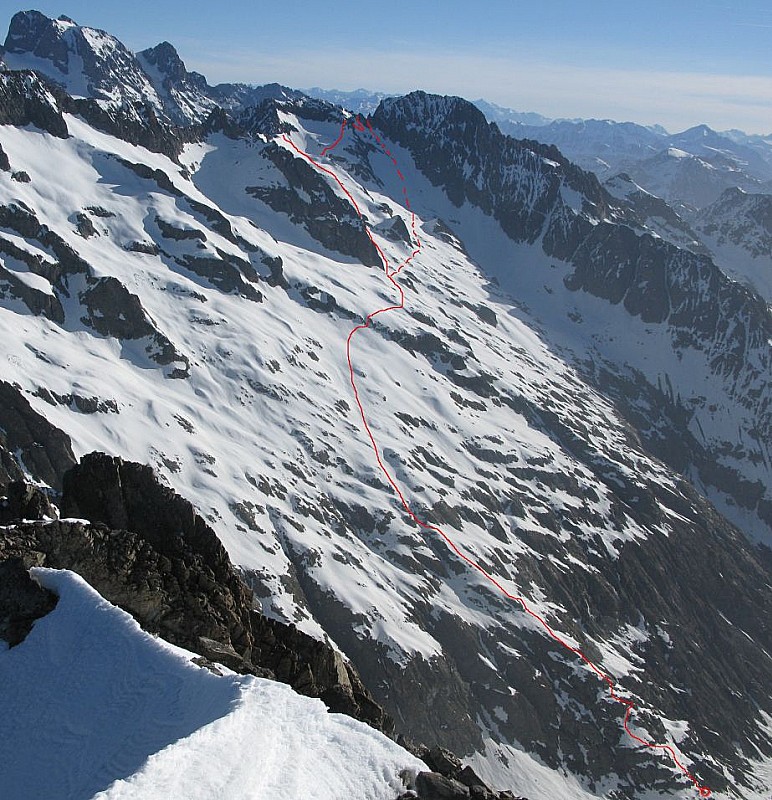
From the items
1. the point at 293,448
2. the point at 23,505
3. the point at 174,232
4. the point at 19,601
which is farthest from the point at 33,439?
the point at 174,232

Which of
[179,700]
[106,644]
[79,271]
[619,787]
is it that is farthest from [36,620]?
[79,271]

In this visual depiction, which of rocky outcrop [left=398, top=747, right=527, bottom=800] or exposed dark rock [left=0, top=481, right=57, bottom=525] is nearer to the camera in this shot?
rocky outcrop [left=398, top=747, right=527, bottom=800]

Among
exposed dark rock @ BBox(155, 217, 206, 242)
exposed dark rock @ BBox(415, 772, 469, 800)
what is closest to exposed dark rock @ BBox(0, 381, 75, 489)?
exposed dark rock @ BBox(155, 217, 206, 242)

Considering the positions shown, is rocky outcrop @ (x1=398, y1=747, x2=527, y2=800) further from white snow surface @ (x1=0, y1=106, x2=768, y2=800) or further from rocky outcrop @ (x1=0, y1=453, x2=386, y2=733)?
white snow surface @ (x1=0, y1=106, x2=768, y2=800)

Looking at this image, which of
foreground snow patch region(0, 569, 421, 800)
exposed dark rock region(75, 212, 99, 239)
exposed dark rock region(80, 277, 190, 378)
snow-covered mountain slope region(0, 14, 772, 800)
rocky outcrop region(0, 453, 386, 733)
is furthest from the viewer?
exposed dark rock region(75, 212, 99, 239)

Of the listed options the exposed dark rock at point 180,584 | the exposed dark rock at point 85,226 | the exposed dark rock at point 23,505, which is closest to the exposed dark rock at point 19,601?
the exposed dark rock at point 180,584

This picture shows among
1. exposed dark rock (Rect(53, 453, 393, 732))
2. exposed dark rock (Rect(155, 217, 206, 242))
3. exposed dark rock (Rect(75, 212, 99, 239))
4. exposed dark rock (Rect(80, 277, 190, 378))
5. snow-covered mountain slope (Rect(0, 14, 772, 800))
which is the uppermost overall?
exposed dark rock (Rect(53, 453, 393, 732))

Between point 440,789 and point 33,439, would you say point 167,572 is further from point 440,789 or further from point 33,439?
point 33,439

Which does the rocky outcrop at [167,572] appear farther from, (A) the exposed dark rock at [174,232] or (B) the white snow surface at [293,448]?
(A) the exposed dark rock at [174,232]
